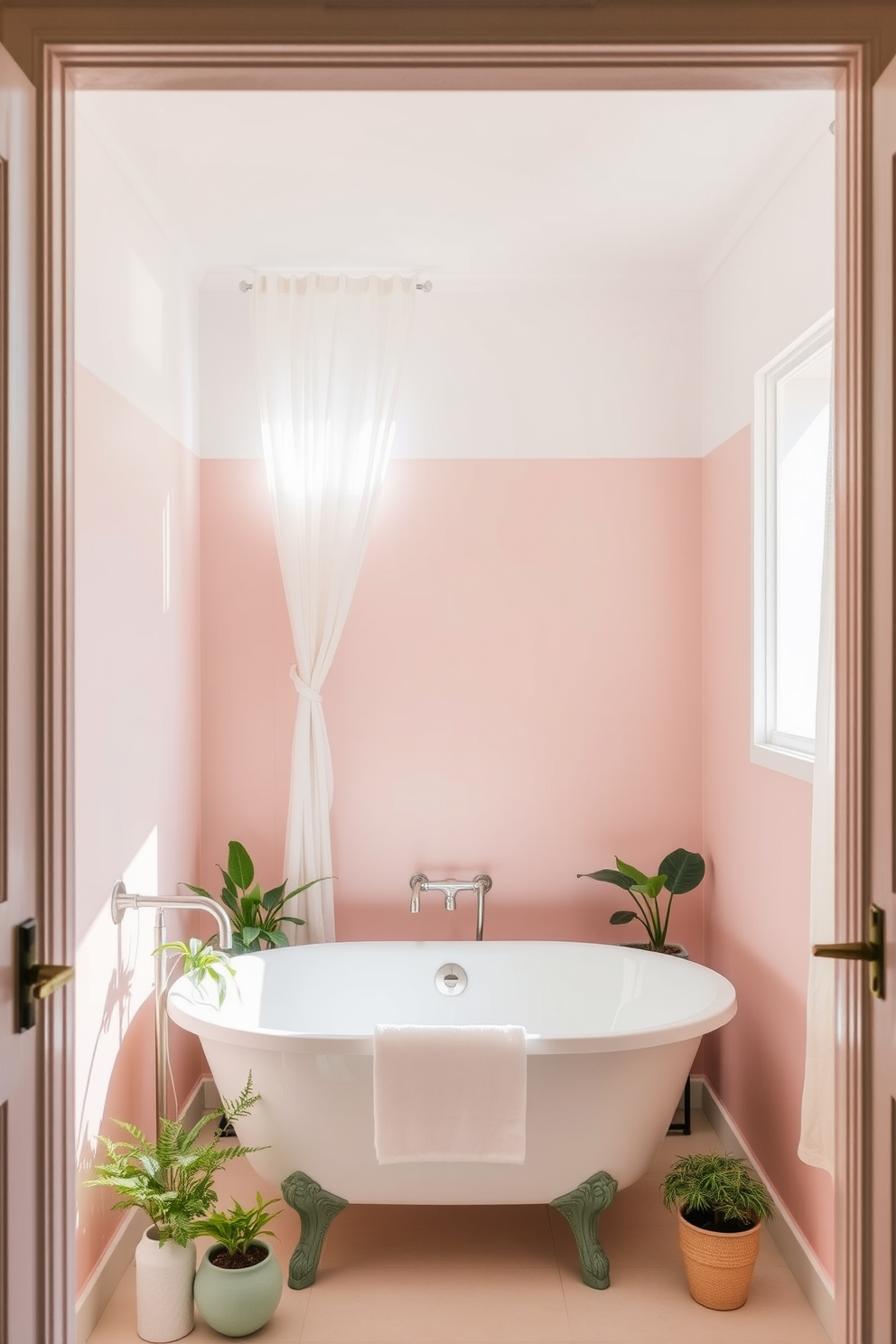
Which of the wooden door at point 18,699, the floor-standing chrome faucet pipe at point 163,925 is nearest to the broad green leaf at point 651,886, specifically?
the floor-standing chrome faucet pipe at point 163,925

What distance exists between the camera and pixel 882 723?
1278mm

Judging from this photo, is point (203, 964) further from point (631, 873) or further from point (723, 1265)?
point (723, 1265)

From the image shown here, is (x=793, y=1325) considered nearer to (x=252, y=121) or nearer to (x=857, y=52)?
(x=857, y=52)

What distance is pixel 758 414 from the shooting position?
301cm

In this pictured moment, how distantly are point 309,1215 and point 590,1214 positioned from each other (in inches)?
26.9

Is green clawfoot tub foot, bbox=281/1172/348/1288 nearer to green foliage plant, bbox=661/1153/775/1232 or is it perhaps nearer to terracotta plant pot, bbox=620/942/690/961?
green foliage plant, bbox=661/1153/775/1232

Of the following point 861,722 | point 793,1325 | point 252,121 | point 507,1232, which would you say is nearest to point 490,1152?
point 507,1232

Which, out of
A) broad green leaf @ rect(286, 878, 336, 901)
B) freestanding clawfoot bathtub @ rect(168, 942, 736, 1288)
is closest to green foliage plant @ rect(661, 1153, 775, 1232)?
freestanding clawfoot bathtub @ rect(168, 942, 736, 1288)

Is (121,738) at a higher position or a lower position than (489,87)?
lower

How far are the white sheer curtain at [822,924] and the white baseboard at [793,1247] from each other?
462 millimetres

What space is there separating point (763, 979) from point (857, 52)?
2362 mm

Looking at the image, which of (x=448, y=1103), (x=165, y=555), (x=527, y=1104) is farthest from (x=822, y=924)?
→ (x=165, y=555)

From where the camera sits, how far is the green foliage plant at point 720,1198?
246 centimetres

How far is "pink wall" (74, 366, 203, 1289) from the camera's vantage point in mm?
2418
